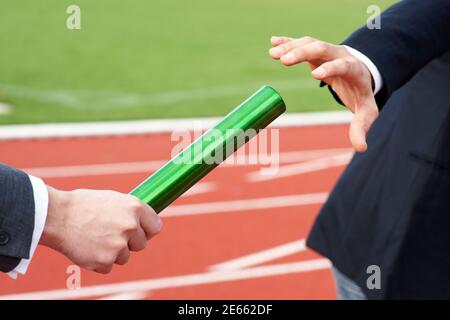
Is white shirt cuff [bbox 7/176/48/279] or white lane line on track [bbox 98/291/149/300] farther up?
white shirt cuff [bbox 7/176/48/279]

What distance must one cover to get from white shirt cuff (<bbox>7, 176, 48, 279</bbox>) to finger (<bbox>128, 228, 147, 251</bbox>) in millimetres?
153

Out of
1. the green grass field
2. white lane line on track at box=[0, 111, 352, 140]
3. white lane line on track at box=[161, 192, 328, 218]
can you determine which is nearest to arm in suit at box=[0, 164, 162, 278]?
white lane line on track at box=[161, 192, 328, 218]

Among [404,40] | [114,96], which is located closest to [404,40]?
[404,40]

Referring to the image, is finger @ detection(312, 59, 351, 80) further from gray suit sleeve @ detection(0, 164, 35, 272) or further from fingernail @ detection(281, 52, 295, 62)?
gray suit sleeve @ detection(0, 164, 35, 272)

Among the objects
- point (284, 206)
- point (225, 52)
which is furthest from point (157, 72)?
point (284, 206)

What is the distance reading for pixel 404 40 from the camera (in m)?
1.62

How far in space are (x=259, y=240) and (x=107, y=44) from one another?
7.75 m

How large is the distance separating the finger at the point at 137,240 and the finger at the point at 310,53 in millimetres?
378

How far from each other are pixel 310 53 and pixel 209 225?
383 cm

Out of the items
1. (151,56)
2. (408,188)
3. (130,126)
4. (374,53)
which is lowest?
(130,126)

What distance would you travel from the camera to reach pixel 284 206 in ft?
18.2

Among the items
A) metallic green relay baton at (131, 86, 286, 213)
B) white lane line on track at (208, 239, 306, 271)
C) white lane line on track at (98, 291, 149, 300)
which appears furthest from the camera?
white lane line on track at (208, 239, 306, 271)

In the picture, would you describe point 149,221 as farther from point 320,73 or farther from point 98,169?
point 98,169

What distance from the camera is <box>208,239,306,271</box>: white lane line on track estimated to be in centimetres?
457
